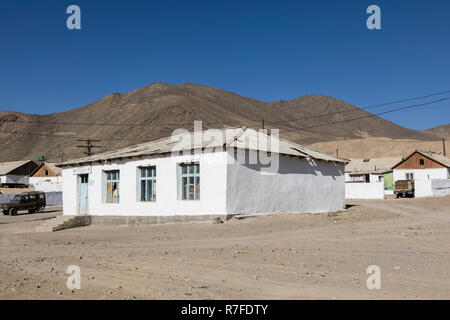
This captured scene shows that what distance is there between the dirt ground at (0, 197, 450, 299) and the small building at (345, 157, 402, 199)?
2521cm

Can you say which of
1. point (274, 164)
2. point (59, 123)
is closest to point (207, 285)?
point (274, 164)

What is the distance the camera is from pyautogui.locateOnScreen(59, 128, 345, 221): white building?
19.7 m

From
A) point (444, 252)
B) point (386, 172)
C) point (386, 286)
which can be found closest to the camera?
point (386, 286)

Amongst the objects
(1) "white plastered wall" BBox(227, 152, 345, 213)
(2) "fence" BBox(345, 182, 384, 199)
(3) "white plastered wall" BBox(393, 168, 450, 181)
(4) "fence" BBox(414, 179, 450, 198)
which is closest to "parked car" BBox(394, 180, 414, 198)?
(4) "fence" BBox(414, 179, 450, 198)

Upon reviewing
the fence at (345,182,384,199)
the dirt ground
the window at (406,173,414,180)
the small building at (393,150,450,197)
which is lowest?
the dirt ground

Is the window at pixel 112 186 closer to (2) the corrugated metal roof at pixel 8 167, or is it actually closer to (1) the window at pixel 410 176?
(1) the window at pixel 410 176

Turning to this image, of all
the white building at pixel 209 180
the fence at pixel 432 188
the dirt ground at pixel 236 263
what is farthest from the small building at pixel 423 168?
the dirt ground at pixel 236 263

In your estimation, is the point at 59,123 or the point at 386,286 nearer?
the point at 386,286

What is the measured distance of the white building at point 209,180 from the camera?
64.6ft

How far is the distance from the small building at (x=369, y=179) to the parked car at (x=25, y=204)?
93.4 feet

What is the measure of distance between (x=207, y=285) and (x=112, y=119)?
147 metres

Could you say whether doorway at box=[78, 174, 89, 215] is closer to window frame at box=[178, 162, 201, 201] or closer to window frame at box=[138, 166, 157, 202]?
window frame at box=[138, 166, 157, 202]
